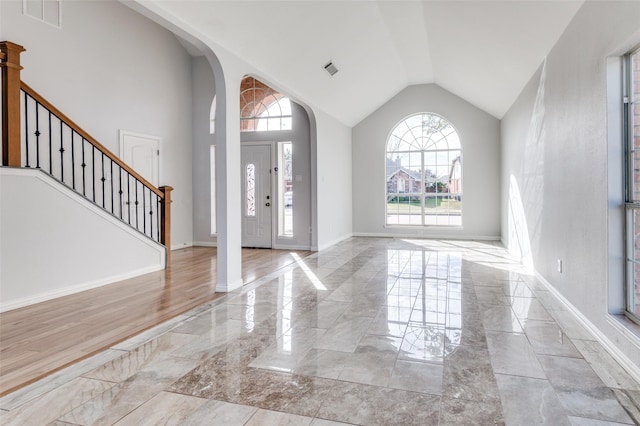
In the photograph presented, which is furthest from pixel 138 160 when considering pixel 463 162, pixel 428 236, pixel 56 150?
pixel 463 162

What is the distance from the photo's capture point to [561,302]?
3662mm

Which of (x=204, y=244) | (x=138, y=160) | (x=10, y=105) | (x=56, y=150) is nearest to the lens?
(x=10, y=105)

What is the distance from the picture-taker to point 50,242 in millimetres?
3998

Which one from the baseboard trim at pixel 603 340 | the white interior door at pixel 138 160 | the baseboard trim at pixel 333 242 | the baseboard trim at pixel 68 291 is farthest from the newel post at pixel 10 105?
the baseboard trim at pixel 603 340

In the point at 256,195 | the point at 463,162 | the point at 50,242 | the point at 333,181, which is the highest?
the point at 463,162

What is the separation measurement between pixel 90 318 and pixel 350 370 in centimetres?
239

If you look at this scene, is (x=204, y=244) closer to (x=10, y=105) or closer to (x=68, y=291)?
(x=68, y=291)

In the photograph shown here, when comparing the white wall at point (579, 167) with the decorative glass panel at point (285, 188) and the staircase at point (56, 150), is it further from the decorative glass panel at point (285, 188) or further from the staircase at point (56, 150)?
the staircase at point (56, 150)

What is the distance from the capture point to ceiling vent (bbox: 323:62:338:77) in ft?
19.0

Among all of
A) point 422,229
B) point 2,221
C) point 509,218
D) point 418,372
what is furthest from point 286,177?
point 418,372

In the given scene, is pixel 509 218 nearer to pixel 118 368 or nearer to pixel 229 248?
pixel 229 248

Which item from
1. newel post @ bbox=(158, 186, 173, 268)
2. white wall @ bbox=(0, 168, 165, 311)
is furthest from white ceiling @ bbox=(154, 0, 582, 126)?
newel post @ bbox=(158, 186, 173, 268)

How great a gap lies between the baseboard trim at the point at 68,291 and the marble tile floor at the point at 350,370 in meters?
1.63

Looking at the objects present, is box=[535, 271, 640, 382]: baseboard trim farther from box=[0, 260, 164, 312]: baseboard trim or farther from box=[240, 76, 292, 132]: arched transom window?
box=[240, 76, 292, 132]: arched transom window
